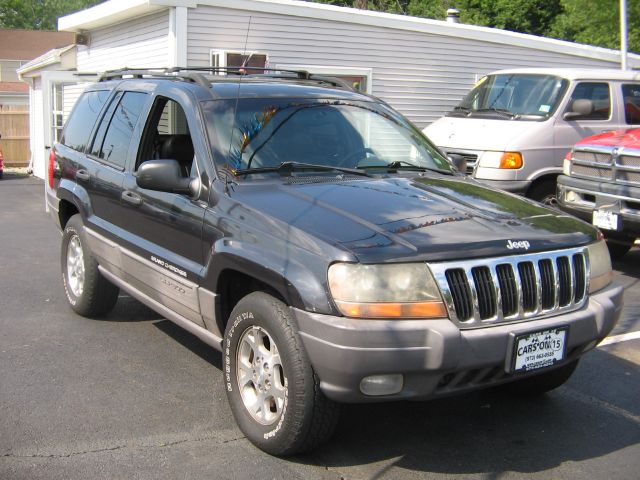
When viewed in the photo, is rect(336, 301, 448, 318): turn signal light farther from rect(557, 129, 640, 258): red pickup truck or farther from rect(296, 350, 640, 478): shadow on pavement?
rect(557, 129, 640, 258): red pickup truck

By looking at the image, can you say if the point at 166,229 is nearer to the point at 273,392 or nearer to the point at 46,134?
the point at 273,392

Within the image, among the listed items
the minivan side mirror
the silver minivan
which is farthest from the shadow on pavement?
the minivan side mirror

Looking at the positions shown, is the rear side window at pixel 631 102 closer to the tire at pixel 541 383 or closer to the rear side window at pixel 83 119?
the tire at pixel 541 383

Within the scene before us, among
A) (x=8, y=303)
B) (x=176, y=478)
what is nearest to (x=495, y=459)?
(x=176, y=478)

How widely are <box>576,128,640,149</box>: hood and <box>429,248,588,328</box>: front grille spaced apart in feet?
14.7

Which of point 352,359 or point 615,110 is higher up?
point 615,110

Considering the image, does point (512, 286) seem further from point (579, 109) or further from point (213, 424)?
point (579, 109)

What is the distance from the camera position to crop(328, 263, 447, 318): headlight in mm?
3484

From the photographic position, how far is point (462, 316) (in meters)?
3.58

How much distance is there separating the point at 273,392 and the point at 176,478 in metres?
0.62

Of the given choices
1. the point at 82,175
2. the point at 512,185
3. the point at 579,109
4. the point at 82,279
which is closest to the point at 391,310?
the point at 82,175

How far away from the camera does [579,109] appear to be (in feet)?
31.6

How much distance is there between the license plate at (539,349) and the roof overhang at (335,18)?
909 cm

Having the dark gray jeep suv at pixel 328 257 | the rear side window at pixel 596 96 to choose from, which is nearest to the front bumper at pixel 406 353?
the dark gray jeep suv at pixel 328 257
